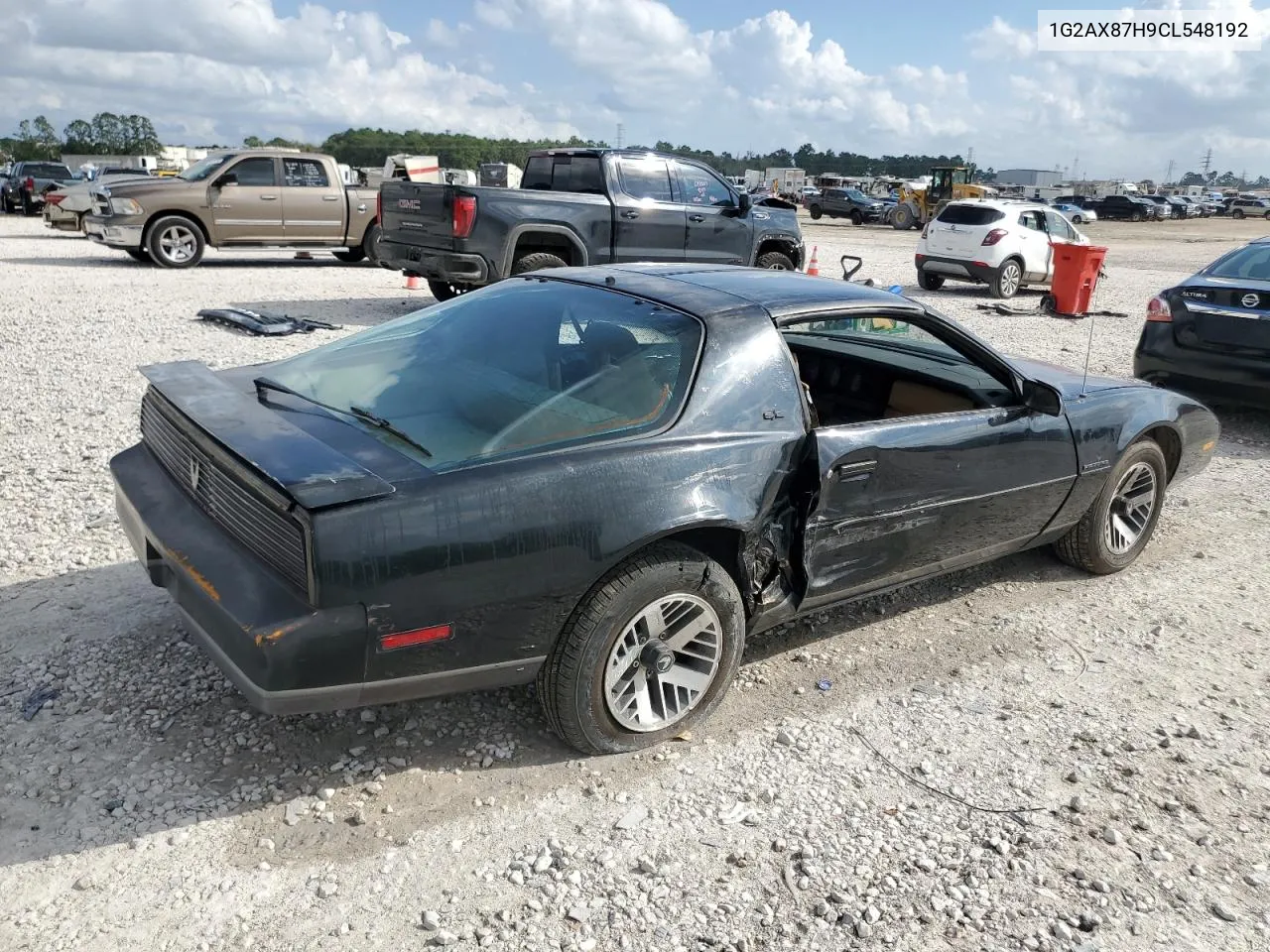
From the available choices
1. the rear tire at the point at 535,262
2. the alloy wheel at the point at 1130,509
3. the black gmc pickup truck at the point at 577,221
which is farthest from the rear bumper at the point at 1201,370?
the rear tire at the point at 535,262

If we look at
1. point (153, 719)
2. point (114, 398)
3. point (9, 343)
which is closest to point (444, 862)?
point (153, 719)

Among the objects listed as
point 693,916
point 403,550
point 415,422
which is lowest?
point 693,916

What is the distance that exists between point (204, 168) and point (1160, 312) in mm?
13214

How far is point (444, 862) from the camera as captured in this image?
2.64m

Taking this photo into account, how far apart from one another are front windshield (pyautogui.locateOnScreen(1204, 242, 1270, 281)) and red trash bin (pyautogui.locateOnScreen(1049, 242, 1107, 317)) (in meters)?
5.79

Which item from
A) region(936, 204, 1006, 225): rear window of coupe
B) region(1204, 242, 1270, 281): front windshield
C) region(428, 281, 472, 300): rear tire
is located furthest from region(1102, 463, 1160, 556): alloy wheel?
region(936, 204, 1006, 225): rear window of coupe

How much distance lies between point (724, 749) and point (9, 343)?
8.20m

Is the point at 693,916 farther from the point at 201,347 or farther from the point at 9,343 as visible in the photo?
the point at 9,343

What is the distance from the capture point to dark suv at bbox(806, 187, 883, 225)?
42.6m

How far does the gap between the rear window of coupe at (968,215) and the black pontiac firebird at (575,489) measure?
41.5 feet

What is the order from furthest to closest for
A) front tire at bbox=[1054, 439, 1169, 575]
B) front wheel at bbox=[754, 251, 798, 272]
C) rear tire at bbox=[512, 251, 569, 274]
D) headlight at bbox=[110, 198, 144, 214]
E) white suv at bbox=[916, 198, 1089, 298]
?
white suv at bbox=[916, 198, 1089, 298] → headlight at bbox=[110, 198, 144, 214] → front wheel at bbox=[754, 251, 798, 272] → rear tire at bbox=[512, 251, 569, 274] → front tire at bbox=[1054, 439, 1169, 575]

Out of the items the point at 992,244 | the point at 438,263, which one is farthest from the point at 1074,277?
the point at 438,263

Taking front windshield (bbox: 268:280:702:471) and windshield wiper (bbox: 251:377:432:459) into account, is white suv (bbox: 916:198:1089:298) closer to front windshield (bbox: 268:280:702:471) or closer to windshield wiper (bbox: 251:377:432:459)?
front windshield (bbox: 268:280:702:471)

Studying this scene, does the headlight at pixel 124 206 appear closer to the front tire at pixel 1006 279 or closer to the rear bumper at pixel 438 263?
the rear bumper at pixel 438 263
